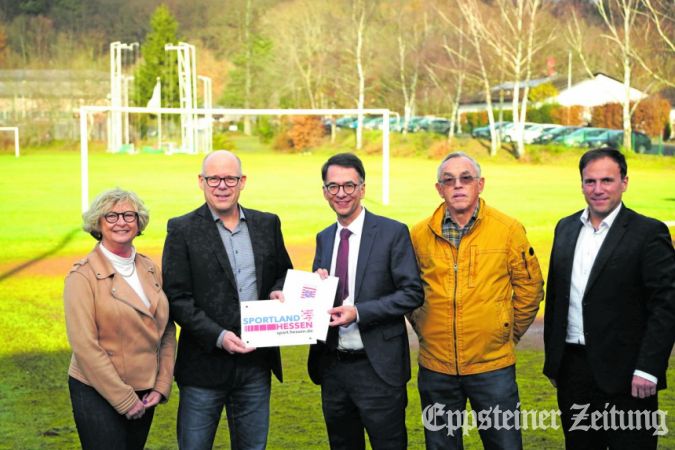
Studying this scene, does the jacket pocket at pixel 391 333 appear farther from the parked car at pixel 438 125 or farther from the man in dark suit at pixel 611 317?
the parked car at pixel 438 125

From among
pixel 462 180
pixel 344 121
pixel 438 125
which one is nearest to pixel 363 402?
pixel 462 180

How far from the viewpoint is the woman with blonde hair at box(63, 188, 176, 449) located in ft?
13.5

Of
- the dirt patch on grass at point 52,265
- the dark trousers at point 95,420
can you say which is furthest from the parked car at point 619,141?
the dark trousers at point 95,420

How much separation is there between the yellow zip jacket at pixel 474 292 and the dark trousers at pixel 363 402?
0.31 meters

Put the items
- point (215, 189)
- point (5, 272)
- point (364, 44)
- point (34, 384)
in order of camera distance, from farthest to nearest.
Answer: point (364, 44) → point (5, 272) → point (34, 384) → point (215, 189)

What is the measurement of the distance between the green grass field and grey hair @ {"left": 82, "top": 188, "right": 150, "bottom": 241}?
96.0 inches

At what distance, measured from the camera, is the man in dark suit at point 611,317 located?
430 cm

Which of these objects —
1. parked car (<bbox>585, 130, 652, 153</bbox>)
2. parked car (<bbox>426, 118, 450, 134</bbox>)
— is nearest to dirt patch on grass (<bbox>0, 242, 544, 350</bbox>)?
parked car (<bbox>585, 130, 652, 153</bbox>)

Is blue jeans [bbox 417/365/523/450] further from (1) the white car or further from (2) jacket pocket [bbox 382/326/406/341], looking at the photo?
(1) the white car

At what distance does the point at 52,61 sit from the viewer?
79188 mm

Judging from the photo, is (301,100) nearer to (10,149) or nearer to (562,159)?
(10,149)

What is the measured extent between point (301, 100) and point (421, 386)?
71.3 m

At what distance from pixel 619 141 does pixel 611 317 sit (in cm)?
4574

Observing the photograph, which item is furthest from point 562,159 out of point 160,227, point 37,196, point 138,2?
point 138,2
